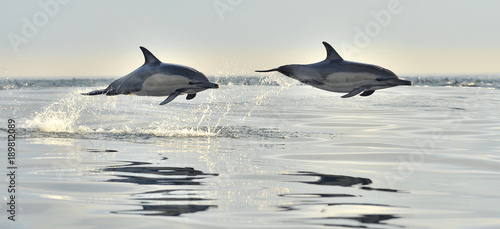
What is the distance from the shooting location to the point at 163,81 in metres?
12.8

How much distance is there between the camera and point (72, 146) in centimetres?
1512

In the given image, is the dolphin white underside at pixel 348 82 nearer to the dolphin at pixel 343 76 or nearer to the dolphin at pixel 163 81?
the dolphin at pixel 343 76

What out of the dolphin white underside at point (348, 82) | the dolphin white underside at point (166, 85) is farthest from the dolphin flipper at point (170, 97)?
the dolphin white underside at point (348, 82)

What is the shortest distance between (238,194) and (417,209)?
8.10 ft

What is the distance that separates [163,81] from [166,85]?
0.10 m

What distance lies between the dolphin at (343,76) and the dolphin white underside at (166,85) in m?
2.27

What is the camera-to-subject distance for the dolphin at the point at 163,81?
493 inches

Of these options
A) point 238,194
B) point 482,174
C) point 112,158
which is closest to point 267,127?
point 112,158

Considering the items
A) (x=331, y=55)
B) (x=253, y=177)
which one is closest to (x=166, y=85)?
(x=253, y=177)

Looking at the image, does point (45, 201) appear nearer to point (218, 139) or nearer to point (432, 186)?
point (432, 186)

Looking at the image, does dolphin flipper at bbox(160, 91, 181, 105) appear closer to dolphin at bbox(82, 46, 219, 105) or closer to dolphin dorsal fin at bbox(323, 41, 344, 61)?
dolphin at bbox(82, 46, 219, 105)

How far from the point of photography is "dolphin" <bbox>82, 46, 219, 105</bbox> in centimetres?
1253

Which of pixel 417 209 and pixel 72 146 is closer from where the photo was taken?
pixel 417 209

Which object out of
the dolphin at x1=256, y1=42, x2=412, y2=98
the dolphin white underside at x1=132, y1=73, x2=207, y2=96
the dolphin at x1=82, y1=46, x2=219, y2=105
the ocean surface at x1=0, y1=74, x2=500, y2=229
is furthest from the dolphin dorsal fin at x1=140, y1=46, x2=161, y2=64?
the dolphin at x1=256, y1=42, x2=412, y2=98
